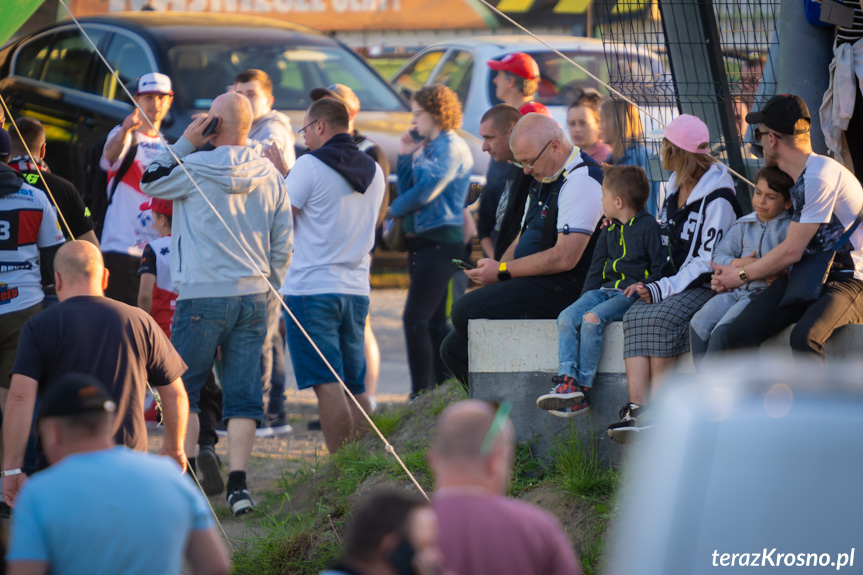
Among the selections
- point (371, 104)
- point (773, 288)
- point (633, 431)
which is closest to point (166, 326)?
point (633, 431)

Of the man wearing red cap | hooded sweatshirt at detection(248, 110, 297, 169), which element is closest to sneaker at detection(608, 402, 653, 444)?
the man wearing red cap

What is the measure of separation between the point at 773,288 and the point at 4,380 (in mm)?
4057

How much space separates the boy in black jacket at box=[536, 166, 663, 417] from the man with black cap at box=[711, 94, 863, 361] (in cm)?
50

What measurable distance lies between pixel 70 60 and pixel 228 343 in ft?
18.3

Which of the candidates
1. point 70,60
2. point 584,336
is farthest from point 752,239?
point 70,60

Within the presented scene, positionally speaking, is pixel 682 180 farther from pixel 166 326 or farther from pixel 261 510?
pixel 166 326

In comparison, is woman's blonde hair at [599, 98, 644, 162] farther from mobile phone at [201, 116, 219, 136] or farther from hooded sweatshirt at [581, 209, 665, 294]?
mobile phone at [201, 116, 219, 136]

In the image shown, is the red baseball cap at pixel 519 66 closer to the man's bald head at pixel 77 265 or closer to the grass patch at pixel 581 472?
the grass patch at pixel 581 472

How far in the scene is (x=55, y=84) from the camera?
421 inches

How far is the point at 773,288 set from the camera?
5.09 meters

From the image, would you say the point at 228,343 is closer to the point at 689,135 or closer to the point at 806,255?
the point at 689,135

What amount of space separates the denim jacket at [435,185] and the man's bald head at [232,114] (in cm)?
183

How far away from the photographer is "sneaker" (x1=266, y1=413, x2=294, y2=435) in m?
8.20

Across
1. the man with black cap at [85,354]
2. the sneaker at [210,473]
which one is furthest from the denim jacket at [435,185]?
the man with black cap at [85,354]
